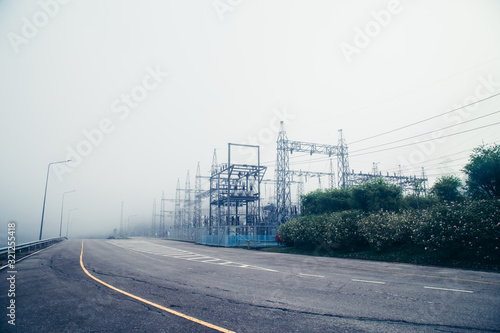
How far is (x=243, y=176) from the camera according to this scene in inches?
1623

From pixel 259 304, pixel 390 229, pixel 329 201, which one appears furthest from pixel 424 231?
pixel 329 201

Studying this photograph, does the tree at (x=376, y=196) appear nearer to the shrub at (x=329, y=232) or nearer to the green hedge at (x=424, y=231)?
the shrub at (x=329, y=232)

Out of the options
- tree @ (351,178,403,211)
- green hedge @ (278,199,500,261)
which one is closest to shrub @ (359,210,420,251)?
green hedge @ (278,199,500,261)

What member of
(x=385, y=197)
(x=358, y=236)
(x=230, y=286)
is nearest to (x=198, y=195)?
(x=385, y=197)

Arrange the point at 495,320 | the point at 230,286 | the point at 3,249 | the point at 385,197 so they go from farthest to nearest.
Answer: the point at 385,197, the point at 3,249, the point at 230,286, the point at 495,320

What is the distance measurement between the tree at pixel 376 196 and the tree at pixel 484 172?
708 cm

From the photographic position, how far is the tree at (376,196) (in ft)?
108

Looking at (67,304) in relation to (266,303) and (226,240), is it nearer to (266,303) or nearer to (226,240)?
(266,303)

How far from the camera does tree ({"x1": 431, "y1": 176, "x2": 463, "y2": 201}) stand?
39.6 metres

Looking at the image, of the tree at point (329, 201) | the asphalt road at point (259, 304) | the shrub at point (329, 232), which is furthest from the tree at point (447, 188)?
the asphalt road at point (259, 304)

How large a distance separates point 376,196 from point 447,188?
14754 millimetres

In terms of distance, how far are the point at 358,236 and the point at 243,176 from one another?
21.7 meters

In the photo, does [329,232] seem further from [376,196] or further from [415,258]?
[376,196]

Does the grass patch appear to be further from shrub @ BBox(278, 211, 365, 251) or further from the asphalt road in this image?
the asphalt road
